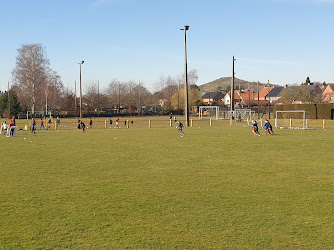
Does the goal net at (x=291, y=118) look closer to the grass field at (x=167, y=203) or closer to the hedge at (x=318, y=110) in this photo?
the hedge at (x=318, y=110)

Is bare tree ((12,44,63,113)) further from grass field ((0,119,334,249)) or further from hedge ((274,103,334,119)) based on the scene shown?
grass field ((0,119,334,249))

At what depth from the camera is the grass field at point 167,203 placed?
21.8ft

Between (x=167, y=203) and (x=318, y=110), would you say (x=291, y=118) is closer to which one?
(x=318, y=110)

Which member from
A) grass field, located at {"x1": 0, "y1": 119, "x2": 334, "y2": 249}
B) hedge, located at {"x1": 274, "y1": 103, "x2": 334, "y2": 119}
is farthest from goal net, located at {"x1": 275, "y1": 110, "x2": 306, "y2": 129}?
grass field, located at {"x1": 0, "y1": 119, "x2": 334, "y2": 249}

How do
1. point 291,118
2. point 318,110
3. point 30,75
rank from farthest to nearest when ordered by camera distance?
1. point 30,75
2. point 291,118
3. point 318,110

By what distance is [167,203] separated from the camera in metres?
9.13

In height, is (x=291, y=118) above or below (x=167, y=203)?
above

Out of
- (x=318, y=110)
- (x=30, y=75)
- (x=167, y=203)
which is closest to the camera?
(x=167, y=203)

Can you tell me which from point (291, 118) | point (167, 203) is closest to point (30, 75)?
point (291, 118)

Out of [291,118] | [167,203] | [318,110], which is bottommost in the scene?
[167,203]

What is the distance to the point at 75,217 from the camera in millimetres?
7980

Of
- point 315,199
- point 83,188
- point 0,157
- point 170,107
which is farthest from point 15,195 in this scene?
point 170,107

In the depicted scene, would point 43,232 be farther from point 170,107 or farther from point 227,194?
point 170,107

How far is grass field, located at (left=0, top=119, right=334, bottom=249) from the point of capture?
6641mm
